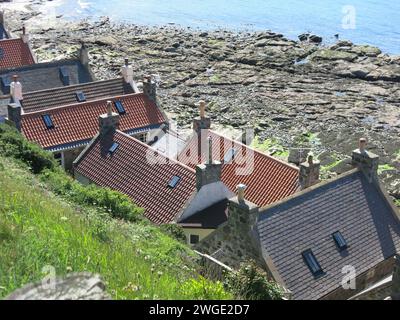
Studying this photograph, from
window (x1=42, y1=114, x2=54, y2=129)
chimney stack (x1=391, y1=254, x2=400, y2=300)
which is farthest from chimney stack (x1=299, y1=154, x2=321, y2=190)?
window (x1=42, y1=114, x2=54, y2=129)

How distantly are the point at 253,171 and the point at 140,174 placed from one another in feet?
17.7

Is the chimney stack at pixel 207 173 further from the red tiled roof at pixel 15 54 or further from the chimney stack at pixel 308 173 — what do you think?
the red tiled roof at pixel 15 54

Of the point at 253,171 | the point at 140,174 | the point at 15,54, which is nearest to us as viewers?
the point at 253,171

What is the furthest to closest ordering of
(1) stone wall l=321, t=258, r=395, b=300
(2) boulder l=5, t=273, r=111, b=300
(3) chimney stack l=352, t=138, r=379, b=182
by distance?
(3) chimney stack l=352, t=138, r=379, b=182, (1) stone wall l=321, t=258, r=395, b=300, (2) boulder l=5, t=273, r=111, b=300

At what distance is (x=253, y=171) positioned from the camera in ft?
94.4

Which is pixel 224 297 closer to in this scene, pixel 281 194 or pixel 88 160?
pixel 281 194

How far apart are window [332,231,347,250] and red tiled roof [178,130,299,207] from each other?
4521mm

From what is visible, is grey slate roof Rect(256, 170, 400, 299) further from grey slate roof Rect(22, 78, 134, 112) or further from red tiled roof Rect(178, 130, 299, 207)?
grey slate roof Rect(22, 78, 134, 112)

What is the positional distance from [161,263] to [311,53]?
66346mm

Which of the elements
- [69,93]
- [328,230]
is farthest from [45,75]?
[328,230]

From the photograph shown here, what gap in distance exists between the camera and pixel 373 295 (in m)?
20.3

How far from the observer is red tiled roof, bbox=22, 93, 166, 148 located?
34.8m

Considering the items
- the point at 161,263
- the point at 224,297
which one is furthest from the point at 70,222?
the point at 224,297

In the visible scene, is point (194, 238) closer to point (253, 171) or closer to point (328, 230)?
point (253, 171)
